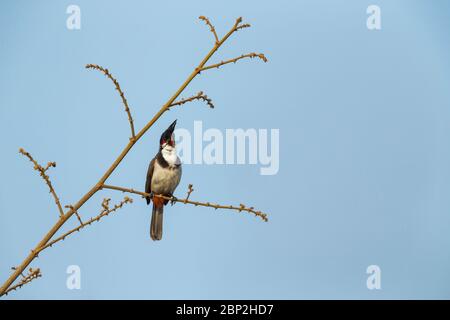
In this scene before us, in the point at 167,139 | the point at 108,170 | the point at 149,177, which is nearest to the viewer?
the point at 108,170

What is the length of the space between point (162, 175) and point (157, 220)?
17.6 inches

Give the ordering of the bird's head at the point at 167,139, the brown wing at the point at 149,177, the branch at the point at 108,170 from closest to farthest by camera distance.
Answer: the branch at the point at 108,170 < the bird's head at the point at 167,139 < the brown wing at the point at 149,177

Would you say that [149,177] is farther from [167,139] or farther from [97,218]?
[97,218]

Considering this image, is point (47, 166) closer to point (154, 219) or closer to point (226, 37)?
point (226, 37)

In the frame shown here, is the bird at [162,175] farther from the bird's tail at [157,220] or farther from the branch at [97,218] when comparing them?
the branch at [97,218]

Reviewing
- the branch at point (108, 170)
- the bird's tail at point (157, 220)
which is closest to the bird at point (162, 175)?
the bird's tail at point (157, 220)

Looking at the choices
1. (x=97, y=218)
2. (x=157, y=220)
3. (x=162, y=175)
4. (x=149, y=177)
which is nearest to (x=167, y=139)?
(x=162, y=175)

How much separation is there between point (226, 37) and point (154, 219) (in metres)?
3.98

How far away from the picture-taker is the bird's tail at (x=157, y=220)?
20.5 feet

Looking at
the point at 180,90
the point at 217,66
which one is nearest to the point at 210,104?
the point at 217,66

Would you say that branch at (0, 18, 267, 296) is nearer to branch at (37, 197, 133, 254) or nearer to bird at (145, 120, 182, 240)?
branch at (37, 197, 133, 254)

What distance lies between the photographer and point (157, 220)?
627 centimetres

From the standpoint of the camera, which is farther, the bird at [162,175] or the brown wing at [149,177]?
the brown wing at [149,177]

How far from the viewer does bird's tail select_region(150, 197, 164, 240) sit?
6.26 meters
